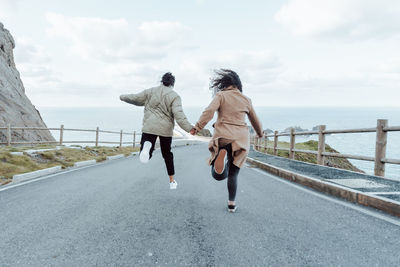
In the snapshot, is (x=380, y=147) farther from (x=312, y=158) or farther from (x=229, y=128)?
(x=312, y=158)

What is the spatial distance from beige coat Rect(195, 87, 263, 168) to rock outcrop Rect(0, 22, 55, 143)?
1715cm

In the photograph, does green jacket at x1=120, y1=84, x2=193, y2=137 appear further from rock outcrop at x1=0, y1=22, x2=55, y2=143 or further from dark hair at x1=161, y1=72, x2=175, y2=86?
rock outcrop at x1=0, y1=22, x2=55, y2=143

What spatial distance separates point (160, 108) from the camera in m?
4.72

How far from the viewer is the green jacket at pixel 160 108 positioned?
467cm

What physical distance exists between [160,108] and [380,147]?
16.6 feet

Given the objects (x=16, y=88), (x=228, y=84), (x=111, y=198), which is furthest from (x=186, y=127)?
(x=16, y=88)

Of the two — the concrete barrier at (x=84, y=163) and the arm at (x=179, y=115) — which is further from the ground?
the arm at (x=179, y=115)

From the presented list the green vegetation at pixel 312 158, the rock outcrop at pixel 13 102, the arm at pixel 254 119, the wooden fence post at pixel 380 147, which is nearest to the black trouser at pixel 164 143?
the arm at pixel 254 119

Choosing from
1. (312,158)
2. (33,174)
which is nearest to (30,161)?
(33,174)

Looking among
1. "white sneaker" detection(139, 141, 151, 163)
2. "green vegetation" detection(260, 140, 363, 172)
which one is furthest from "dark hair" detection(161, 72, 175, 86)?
"green vegetation" detection(260, 140, 363, 172)

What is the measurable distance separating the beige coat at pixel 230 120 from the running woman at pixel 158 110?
0.91 m

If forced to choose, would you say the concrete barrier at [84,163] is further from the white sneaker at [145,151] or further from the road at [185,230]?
the white sneaker at [145,151]

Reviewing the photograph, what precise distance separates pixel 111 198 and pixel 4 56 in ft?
85.3

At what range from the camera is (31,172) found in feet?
22.6
